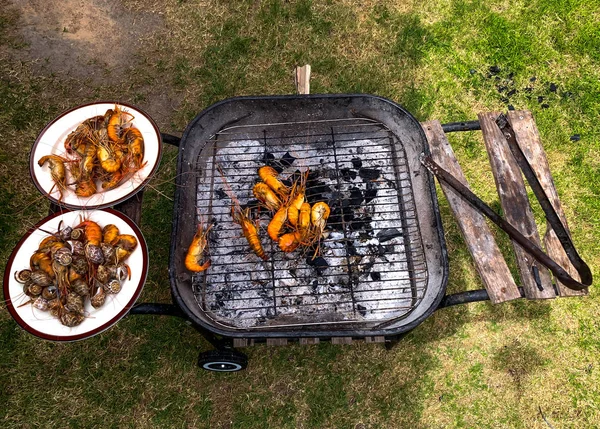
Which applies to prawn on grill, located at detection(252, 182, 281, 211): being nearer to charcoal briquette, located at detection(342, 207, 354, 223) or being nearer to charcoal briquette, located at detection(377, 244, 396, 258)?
charcoal briquette, located at detection(342, 207, 354, 223)

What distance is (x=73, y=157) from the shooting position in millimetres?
3812

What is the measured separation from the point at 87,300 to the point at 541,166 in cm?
448

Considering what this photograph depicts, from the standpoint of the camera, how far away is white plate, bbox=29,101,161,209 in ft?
12.0

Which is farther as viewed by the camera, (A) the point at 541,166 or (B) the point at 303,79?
(B) the point at 303,79

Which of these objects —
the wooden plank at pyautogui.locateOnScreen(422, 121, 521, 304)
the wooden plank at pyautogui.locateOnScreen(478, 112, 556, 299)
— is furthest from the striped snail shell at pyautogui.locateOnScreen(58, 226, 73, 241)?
the wooden plank at pyautogui.locateOnScreen(478, 112, 556, 299)

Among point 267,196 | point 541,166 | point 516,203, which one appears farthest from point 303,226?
point 541,166

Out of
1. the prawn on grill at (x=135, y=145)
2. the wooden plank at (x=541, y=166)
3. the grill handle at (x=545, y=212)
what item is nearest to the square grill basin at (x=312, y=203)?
the grill handle at (x=545, y=212)

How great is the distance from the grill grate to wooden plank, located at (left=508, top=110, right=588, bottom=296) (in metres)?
1.21

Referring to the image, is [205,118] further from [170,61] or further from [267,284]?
[170,61]

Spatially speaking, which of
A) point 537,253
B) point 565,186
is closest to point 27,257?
point 537,253

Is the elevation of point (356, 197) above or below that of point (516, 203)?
above

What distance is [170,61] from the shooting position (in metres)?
6.12

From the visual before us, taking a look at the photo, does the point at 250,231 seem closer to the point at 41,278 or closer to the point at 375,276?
the point at 375,276

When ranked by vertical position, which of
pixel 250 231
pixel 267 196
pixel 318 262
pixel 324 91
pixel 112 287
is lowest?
pixel 112 287
